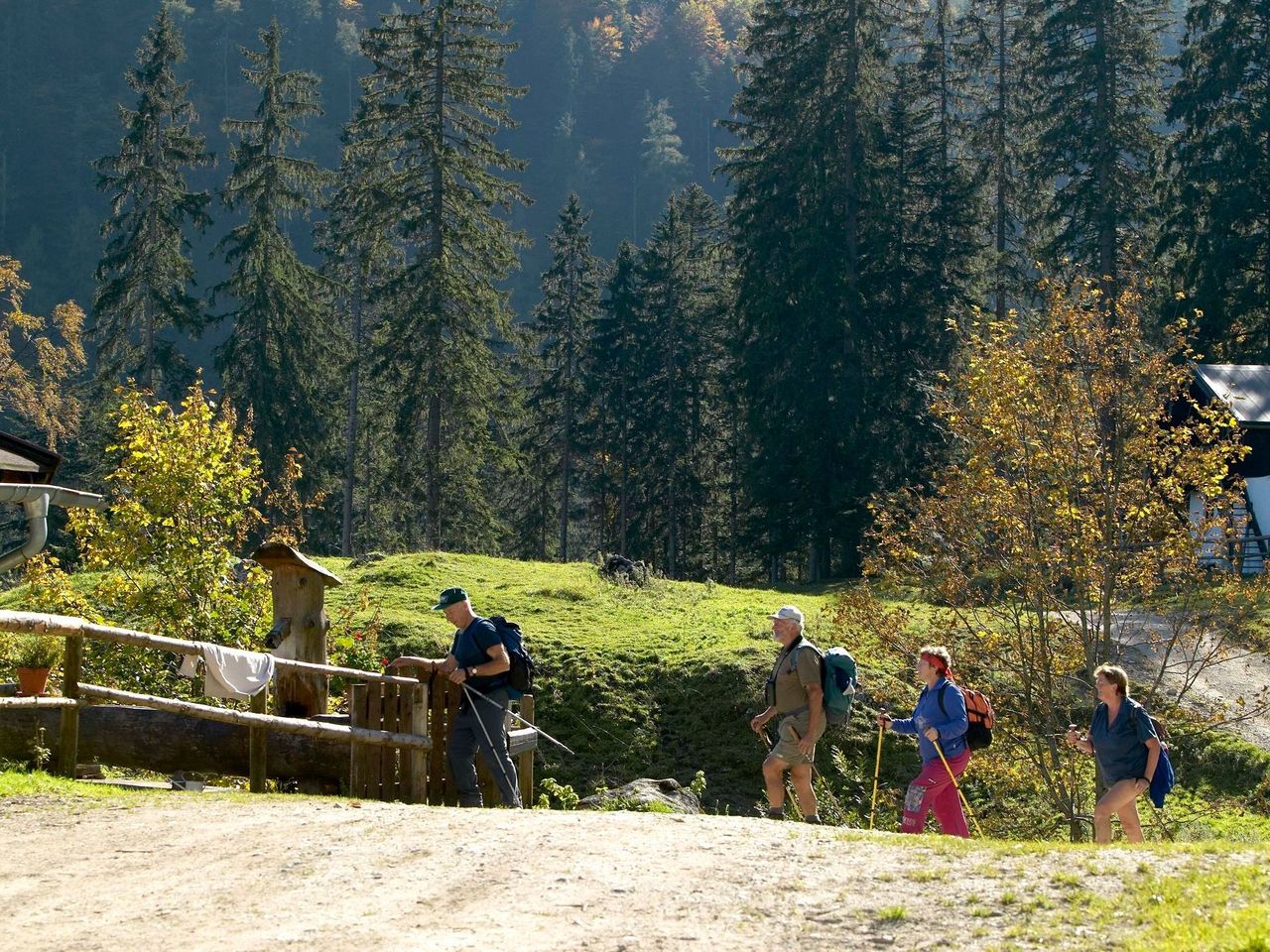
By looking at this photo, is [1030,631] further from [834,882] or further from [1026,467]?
[834,882]

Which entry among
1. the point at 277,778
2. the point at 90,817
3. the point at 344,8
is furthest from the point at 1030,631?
the point at 344,8

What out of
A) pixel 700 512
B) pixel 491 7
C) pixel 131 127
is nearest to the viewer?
pixel 491 7

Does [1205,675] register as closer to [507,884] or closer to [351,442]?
[507,884]

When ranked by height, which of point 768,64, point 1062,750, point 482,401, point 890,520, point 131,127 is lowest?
point 1062,750

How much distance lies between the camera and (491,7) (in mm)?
38406

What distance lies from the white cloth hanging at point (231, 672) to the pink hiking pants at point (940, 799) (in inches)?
187

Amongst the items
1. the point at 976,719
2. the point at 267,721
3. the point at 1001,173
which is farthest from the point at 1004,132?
the point at 267,721

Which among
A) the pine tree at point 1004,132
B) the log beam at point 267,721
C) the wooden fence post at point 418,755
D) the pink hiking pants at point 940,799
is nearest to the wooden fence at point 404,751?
the wooden fence post at point 418,755

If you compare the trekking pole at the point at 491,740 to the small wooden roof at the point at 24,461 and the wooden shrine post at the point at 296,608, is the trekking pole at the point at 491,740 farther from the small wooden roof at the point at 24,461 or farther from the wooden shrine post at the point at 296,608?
the small wooden roof at the point at 24,461

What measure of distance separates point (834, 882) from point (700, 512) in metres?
46.6

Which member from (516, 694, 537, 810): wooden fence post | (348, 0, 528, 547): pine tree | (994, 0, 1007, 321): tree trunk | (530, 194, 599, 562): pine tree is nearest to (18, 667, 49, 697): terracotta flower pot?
(516, 694, 537, 810): wooden fence post

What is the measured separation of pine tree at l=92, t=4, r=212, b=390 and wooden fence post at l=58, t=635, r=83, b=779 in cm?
3265

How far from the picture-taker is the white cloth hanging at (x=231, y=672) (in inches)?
404

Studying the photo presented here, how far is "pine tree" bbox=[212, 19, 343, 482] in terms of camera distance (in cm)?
4481
